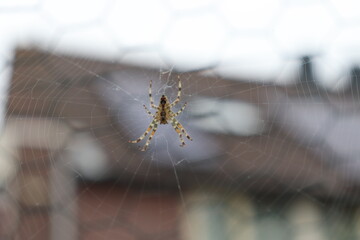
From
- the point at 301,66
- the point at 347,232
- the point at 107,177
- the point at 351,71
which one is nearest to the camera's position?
the point at 301,66

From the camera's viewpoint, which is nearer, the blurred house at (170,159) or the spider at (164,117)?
the spider at (164,117)

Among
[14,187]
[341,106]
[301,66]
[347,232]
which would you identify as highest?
[301,66]

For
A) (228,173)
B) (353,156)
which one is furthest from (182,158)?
(353,156)

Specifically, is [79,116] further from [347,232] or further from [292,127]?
[347,232]

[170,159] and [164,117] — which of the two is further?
[170,159]

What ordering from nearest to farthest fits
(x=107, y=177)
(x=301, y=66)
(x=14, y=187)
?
(x=301, y=66) < (x=14, y=187) < (x=107, y=177)

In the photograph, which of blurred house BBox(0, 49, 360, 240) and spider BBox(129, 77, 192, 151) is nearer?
spider BBox(129, 77, 192, 151)

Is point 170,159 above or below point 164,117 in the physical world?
below

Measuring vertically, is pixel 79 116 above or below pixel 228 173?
above
